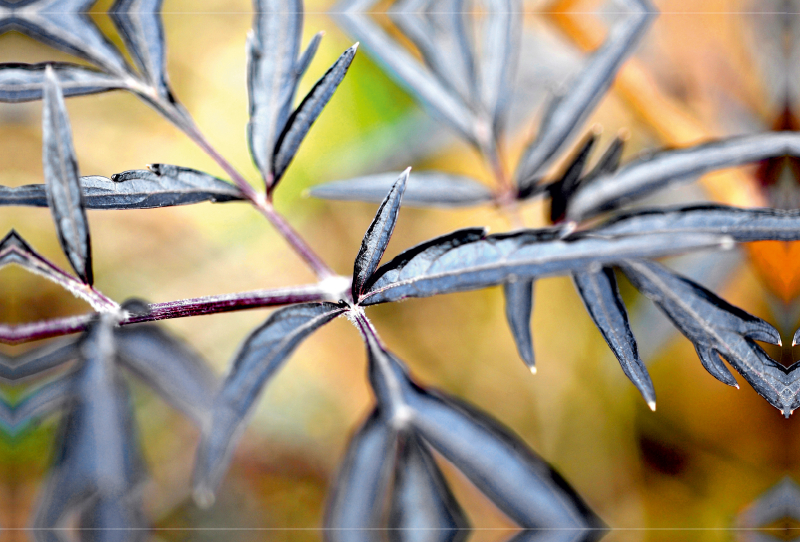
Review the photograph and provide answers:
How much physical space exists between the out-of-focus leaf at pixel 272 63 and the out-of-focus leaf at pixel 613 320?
45 centimetres

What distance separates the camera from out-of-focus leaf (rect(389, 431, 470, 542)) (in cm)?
60

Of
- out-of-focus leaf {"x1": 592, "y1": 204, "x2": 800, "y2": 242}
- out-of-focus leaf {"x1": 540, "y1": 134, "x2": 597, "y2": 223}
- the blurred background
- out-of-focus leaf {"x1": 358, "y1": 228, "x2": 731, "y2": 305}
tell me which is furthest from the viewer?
the blurred background

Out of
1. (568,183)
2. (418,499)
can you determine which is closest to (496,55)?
(568,183)

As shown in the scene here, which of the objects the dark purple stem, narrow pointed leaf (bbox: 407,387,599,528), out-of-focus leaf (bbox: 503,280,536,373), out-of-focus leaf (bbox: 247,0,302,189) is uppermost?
out-of-focus leaf (bbox: 247,0,302,189)

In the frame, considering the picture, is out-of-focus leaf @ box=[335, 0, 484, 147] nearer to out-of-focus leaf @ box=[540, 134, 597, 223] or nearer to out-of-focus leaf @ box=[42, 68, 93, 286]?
out-of-focus leaf @ box=[540, 134, 597, 223]

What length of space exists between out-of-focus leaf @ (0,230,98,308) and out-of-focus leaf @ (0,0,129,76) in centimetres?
27

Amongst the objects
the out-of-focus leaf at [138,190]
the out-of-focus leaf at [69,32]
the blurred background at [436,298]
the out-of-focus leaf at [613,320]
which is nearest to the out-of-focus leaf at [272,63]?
the out-of-focus leaf at [138,190]

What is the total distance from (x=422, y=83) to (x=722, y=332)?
59cm

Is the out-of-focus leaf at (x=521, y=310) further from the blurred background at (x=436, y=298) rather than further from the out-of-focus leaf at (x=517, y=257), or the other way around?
the blurred background at (x=436, y=298)

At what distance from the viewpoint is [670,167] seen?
679 millimetres

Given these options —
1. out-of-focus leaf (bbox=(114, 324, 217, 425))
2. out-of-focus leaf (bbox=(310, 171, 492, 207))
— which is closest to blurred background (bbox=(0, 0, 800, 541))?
out-of-focus leaf (bbox=(310, 171, 492, 207))

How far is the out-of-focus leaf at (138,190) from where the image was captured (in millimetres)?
545

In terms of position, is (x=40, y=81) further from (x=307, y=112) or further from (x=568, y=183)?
(x=568, y=183)

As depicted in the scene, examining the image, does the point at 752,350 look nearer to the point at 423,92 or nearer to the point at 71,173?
the point at 423,92
